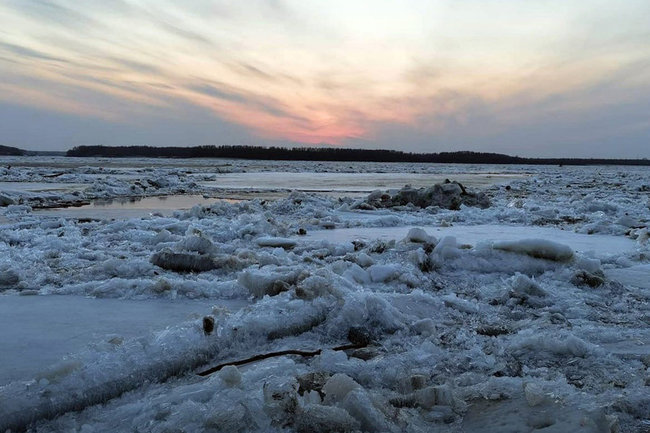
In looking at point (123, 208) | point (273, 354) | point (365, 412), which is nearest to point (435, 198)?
point (123, 208)

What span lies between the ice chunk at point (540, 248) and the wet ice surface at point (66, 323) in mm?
2584

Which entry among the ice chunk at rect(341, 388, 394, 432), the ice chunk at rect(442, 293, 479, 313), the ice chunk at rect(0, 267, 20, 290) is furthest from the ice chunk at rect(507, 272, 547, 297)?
the ice chunk at rect(0, 267, 20, 290)

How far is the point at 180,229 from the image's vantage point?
6934 mm

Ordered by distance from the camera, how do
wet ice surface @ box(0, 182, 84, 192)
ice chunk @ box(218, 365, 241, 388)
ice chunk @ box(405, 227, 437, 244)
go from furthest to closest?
wet ice surface @ box(0, 182, 84, 192)
ice chunk @ box(405, 227, 437, 244)
ice chunk @ box(218, 365, 241, 388)

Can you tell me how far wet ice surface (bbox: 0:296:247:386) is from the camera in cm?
229

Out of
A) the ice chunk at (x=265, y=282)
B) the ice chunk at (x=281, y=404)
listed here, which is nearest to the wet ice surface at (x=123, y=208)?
the ice chunk at (x=265, y=282)

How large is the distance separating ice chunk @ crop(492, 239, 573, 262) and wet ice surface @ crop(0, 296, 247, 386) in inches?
102

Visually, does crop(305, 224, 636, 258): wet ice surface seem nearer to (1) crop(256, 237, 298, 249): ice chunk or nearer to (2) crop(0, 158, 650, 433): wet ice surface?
(2) crop(0, 158, 650, 433): wet ice surface

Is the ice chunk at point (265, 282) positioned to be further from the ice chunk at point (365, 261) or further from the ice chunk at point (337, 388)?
the ice chunk at point (337, 388)

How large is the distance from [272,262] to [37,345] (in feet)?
7.64

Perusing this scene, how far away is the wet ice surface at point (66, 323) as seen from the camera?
7.52 ft

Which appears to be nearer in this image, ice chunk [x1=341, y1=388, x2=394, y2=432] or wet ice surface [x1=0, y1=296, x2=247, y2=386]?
ice chunk [x1=341, y1=388, x2=394, y2=432]

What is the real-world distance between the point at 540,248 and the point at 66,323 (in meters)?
3.84

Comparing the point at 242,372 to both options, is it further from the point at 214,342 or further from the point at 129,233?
the point at 129,233
